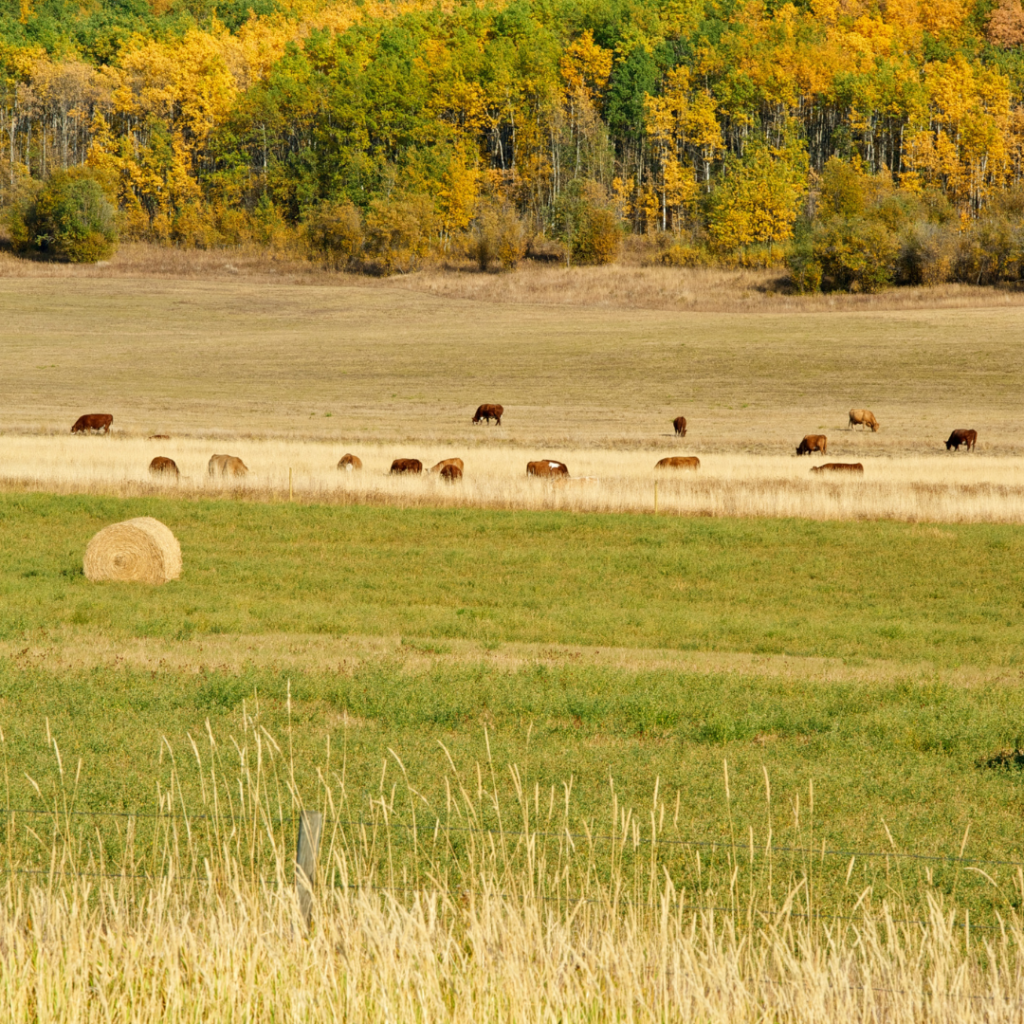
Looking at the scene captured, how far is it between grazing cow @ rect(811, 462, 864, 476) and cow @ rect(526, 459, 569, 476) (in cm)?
718

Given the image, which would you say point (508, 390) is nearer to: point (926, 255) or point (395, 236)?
point (926, 255)

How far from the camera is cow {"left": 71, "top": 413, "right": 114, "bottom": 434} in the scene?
47531 millimetres

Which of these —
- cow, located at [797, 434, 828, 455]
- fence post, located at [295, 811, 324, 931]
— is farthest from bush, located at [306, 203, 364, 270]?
fence post, located at [295, 811, 324, 931]

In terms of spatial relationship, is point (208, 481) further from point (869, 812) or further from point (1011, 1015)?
point (1011, 1015)

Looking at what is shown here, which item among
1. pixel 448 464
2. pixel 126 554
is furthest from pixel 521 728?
pixel 448 464

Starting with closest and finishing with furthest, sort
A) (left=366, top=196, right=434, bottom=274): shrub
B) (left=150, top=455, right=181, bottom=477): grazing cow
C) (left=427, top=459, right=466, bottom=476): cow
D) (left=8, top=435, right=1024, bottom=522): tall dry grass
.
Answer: (left=8, top=435, right=1024, bottom=522): tall dry grass, (left=150, top=455, right=181, bottom=477): grazing cow, (left=427, top=459, right=466, bottom=476): cow, (left=366, top=196, right=434, bottom=274): shrub

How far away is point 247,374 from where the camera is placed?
7069 centimetres

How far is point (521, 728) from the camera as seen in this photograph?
12.9 metres

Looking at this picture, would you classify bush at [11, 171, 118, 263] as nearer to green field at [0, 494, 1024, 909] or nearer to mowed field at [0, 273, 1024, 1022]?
mowed field at [0, 273, 1024, 1022]

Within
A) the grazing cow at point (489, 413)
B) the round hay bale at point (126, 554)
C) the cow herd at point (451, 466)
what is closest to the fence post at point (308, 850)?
the round hay bale at point (126, 554)

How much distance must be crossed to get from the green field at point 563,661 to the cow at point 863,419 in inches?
988

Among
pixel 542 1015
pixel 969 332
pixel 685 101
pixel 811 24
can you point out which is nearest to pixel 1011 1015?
pixel 542 1015

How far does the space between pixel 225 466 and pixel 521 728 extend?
75.2ft

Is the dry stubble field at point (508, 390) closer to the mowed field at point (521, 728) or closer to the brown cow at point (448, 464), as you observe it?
the mowed field at point (521, 728)
